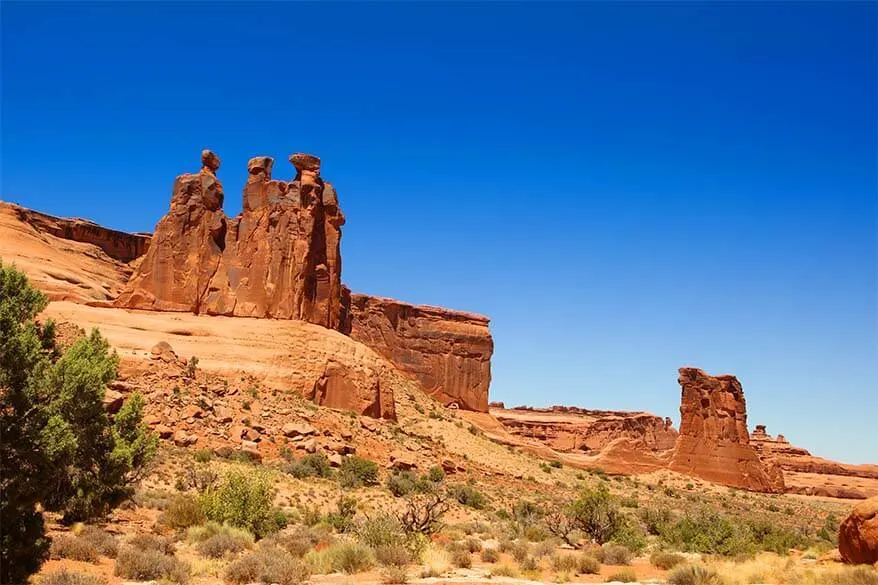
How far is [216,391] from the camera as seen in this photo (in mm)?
37562

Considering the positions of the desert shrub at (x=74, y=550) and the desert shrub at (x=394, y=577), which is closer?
the desert shrub at (x=394, y=577)

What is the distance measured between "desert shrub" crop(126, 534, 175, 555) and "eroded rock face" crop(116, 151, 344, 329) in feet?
93.3

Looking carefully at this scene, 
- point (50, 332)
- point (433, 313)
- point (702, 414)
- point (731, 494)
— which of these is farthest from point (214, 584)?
point (433, 313)

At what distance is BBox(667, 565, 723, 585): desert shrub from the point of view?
1565 cm

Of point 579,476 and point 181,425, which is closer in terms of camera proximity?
point 181,425

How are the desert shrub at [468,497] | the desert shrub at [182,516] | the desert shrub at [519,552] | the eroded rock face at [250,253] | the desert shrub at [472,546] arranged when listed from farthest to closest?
the eroded rock face at [250,253] → the desert shrub at [468,497] → the desert shrub at [182,516] → the desert shrub at [472,546] → the desert shrub at [519,552]

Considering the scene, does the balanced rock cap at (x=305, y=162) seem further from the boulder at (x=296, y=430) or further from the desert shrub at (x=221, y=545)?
the desert shrub at (x=221, y=545)

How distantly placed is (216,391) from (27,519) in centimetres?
2501

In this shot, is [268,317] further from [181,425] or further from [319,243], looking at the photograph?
[181,425]

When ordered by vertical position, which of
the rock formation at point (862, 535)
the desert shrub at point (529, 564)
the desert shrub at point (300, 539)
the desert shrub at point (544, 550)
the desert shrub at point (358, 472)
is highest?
the rock formation at point (862, 535)

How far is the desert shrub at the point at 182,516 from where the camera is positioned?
2119cm

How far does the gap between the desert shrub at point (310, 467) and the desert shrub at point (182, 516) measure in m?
10.2

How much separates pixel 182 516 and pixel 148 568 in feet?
22.3

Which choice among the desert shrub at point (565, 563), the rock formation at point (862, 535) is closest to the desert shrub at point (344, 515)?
the desert shrub at point (565, 563)
